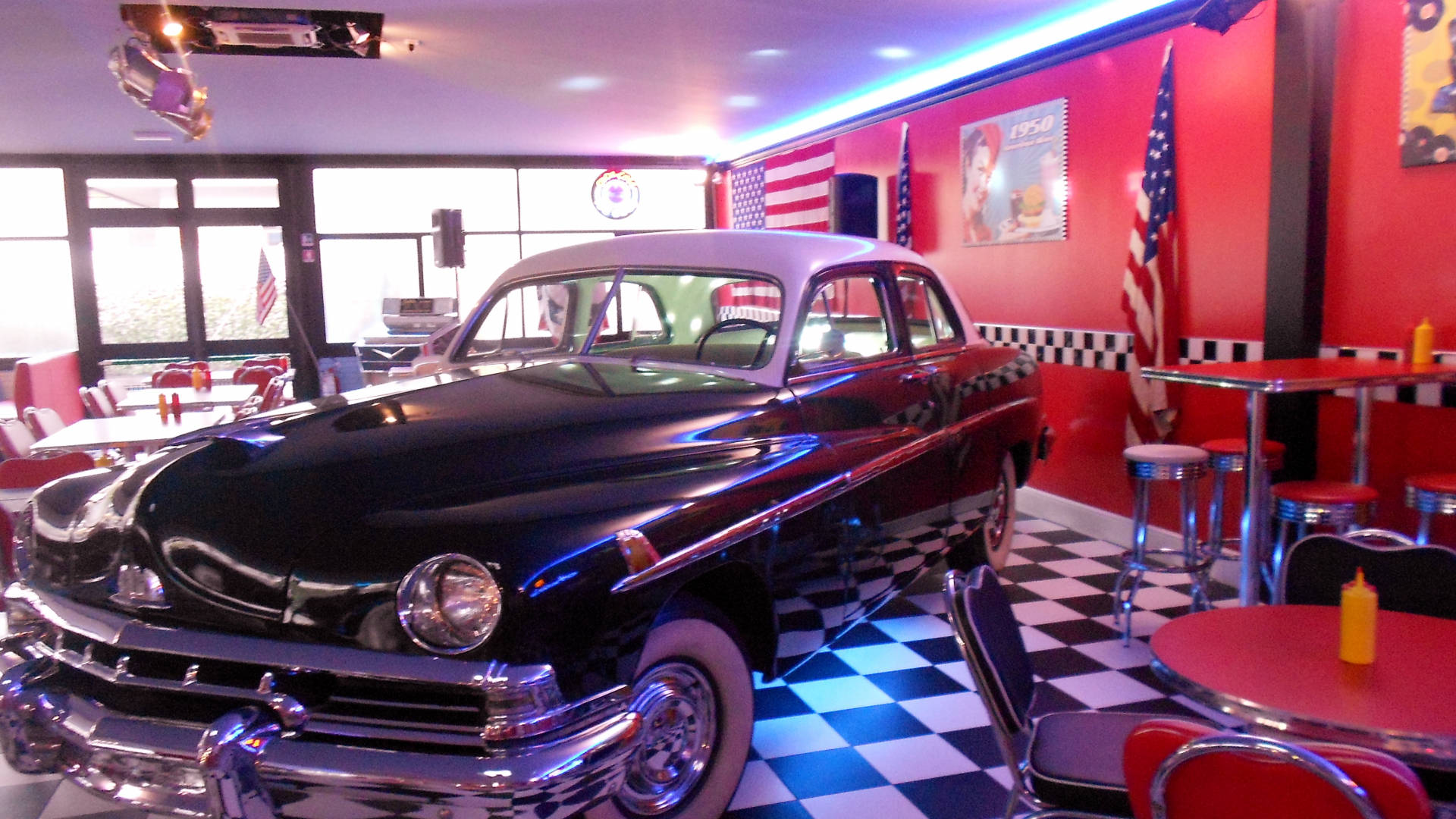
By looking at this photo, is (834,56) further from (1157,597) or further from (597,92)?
(1157,597)

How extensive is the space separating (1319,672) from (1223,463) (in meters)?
2.25

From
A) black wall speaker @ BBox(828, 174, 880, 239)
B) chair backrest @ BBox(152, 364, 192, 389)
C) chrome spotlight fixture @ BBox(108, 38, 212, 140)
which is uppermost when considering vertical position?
chrome spotlight fixture @ BBox(108, 38, 212, 140)

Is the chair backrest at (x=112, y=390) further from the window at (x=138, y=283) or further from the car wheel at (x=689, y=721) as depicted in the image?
the window at (x=138, y=283)

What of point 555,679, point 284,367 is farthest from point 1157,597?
point 284,367

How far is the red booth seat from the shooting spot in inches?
286

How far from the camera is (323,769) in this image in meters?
1.70

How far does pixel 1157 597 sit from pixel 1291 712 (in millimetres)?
2954

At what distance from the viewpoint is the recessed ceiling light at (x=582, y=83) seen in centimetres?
721

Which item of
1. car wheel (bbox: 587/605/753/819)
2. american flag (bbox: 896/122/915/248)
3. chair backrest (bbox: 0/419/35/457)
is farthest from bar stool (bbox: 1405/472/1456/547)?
chair backrest (bbox: 0/419/35/457)

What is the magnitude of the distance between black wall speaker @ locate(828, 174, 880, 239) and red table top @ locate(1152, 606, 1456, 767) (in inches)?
234

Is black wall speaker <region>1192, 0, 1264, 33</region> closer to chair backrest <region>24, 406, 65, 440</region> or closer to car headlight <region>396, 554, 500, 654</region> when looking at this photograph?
car headlight <region>396, 554, 500, 654</region>

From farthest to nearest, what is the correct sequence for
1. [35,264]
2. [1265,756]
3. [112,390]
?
[35,264]
[112,390]
[1265,756]

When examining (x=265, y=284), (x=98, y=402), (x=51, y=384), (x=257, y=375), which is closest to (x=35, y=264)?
(x=265, y=284)

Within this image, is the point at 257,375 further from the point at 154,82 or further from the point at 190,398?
the point at 154,82
